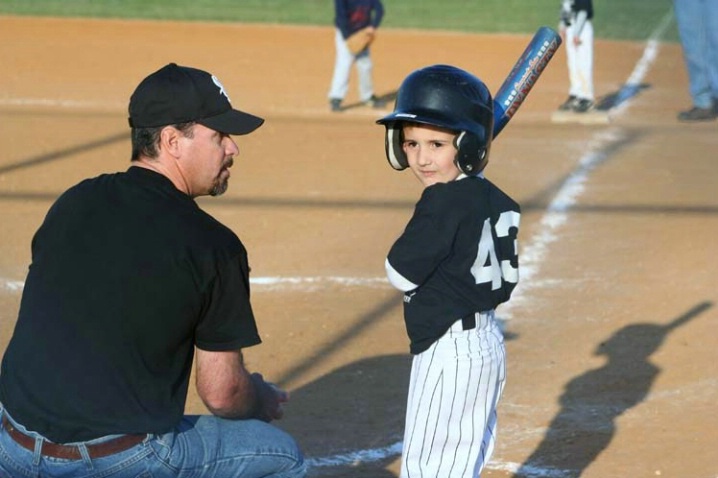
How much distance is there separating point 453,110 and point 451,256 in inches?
16.7

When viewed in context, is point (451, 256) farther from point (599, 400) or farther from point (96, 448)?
point (599, 400)

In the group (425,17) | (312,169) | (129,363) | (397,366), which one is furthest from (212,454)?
(425,17)

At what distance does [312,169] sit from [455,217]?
6537 mm

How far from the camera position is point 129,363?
3430 millimetres

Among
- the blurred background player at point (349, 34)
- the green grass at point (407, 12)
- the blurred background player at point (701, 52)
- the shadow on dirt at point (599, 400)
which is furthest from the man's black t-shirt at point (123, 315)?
the green grass at point (407, 12)

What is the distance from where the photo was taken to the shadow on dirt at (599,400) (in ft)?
16.6

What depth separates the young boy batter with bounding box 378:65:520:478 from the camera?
379 cm

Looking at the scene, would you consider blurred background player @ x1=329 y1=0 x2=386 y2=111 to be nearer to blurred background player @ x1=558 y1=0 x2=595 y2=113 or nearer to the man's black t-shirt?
blurred background player @ x1=558 y1=0 x2=595 y2=113

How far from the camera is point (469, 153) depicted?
3.80 m

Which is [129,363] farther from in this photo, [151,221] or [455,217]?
[455,217]

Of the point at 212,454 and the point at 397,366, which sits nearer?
the point at 212,454

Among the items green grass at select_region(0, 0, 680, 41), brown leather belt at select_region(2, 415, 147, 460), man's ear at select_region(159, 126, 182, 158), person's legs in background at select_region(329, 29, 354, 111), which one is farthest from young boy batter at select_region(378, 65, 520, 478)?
green grass at select_region(0, 0, 680, 41)

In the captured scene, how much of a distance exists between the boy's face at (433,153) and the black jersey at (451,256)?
2.0 inches

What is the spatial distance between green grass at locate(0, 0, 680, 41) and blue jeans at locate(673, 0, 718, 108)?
665 centimetres
